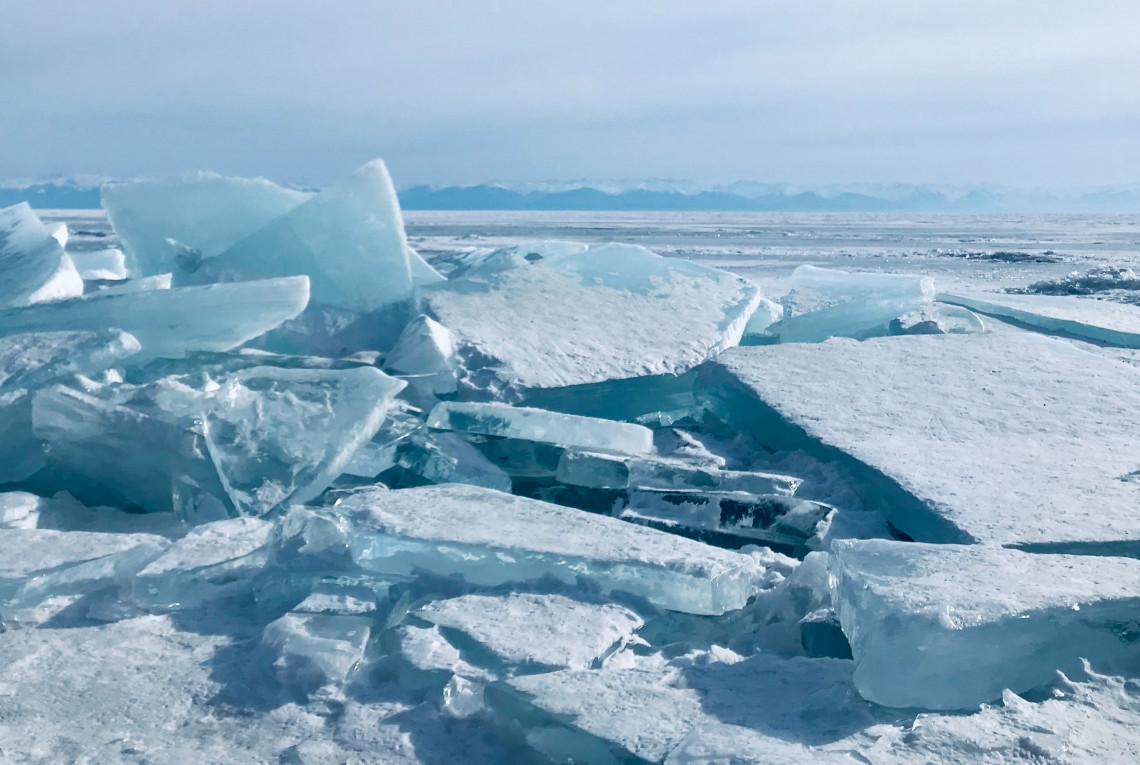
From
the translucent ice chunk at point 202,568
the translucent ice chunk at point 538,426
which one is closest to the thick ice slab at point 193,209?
the translucent ice chunk at point 538,426

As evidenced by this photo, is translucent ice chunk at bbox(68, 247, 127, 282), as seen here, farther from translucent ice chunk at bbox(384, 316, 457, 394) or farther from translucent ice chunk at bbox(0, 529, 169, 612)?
translucent ice chunk at bbox(0, 529, 169, 612)

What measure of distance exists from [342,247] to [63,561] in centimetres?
179

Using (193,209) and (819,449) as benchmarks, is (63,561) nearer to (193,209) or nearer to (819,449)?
(819,449)

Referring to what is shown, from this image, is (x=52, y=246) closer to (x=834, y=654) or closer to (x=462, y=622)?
(x=462, y=622)

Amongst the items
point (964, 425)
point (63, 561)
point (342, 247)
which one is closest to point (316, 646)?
point (63, 561)

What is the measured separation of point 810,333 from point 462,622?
2.75 metres

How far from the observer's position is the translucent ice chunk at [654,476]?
81.6 inches

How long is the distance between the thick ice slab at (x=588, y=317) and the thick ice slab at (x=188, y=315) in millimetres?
575

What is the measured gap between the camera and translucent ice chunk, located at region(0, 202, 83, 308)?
10.4ft

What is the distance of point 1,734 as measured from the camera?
124 cm

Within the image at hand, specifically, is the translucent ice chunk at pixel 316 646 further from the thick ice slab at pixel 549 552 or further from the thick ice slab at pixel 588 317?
the thick ice slab at pixel 588 317

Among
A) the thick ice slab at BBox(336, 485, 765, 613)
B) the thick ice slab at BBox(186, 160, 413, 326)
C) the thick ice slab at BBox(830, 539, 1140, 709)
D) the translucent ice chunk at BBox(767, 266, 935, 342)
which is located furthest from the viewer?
the translucent ice chunk at BBox(767, 266, 935, 342)

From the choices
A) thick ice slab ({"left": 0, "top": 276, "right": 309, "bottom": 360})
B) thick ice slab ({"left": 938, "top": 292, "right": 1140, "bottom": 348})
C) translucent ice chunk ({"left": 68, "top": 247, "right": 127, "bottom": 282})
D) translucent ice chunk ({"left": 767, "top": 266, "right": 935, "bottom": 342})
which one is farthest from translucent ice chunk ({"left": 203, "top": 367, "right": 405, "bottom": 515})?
translucent ice chunk ({"left": 68, "top": 247, "right": 127, "bottom": 282})

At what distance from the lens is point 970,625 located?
1231 mm
